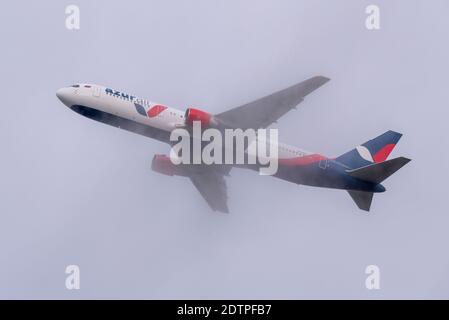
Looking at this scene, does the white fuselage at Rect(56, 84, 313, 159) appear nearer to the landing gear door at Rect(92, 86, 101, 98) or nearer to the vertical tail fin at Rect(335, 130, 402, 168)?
the landing gear door at Rect(92, 86, 101, 98)

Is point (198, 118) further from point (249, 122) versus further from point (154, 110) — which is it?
point (249, 122)

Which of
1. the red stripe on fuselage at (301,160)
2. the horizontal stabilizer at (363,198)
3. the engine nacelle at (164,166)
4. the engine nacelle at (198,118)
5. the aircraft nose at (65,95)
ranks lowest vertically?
the horizontal stabilizer at (363,198)

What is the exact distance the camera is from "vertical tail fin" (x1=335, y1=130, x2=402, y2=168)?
5894 cm

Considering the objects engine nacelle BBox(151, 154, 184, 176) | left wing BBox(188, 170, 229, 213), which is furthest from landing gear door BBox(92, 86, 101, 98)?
left wing BBox(188, 170, 229, 213)

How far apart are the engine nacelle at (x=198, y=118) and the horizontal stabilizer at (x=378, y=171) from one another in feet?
33.3

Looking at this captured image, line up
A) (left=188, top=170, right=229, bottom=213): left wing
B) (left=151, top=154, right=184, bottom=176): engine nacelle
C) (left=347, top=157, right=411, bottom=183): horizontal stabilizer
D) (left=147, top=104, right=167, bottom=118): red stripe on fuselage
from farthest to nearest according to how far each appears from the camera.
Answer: (left=188, top=170, right=229, bottom=213): left wing → (left=151, top=154, right=184, bottom=176): engine nacelle → (left=147, top=104, right=167, bottom=118): red stripe on fuselage → (left=347, top=157, right=411, bottom=183): horizontal stabilizer

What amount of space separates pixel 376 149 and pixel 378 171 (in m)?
4.59

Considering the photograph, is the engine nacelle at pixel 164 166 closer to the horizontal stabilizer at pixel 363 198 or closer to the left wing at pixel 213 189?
the left wing at pixel 213 189

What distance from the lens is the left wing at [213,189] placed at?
61.4 meters

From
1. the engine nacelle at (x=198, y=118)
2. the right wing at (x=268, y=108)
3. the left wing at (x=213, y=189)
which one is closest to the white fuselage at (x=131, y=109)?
the engine nacelle at (x=198, y=118)

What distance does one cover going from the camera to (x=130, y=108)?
5562cm

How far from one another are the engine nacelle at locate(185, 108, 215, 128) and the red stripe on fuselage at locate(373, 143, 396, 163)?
1241cm

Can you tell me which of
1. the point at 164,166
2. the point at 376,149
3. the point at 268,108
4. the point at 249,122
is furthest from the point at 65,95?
the point at 376,149

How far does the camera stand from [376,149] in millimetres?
59562
